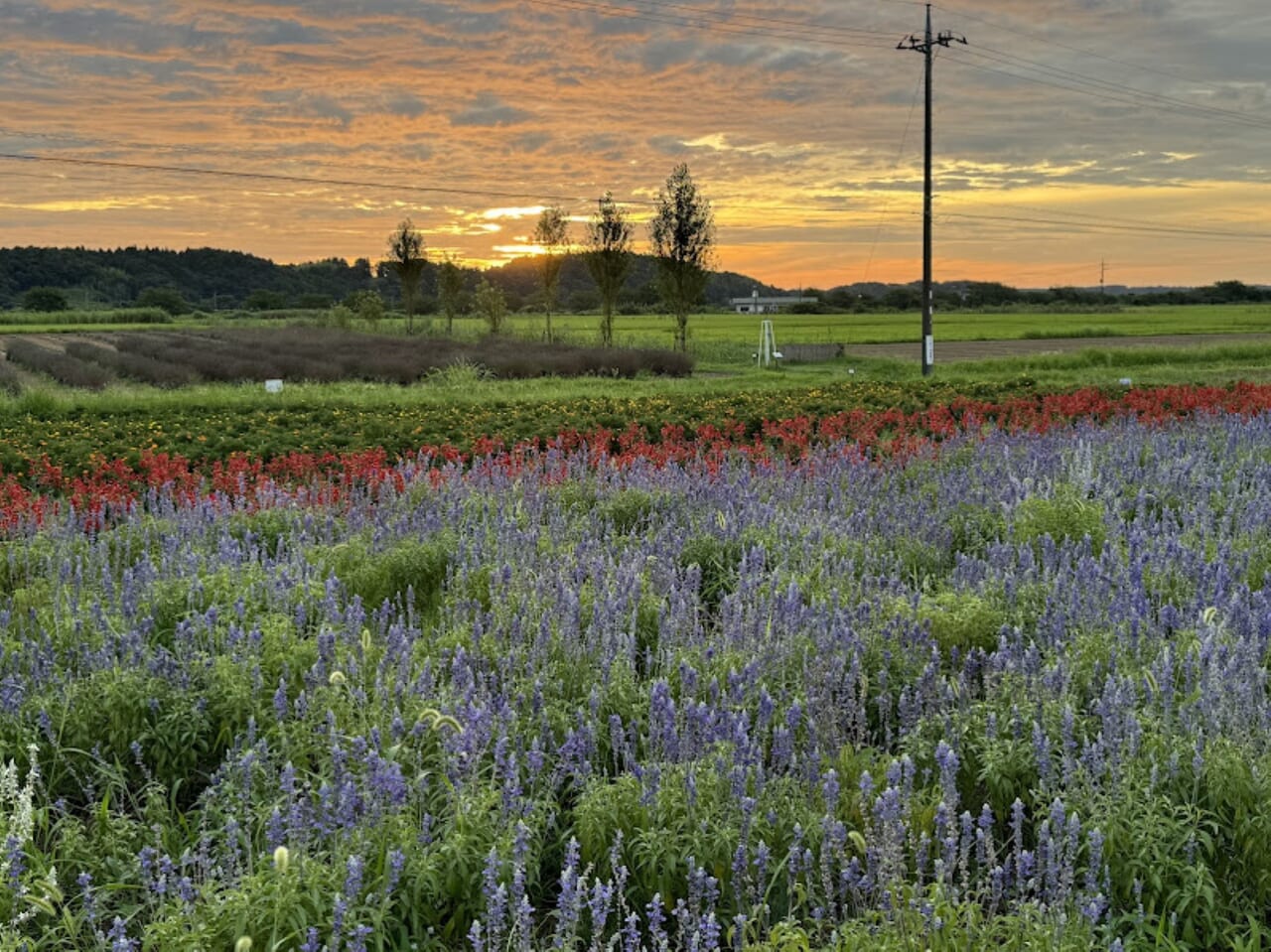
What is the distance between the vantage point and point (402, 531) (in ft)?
26.9

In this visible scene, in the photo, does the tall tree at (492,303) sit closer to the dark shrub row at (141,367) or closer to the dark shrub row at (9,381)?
the dark shrub row at (141,367)

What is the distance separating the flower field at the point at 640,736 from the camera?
3.46m

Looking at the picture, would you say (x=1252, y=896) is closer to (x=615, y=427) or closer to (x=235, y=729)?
(x=235, y=729)

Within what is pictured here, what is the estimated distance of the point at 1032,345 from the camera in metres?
52.3

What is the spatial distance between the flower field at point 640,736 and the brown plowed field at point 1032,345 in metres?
38.8

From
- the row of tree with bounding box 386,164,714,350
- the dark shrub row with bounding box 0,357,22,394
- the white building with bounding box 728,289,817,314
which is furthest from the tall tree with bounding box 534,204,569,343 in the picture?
the white building with bounding box 728,289,817,314

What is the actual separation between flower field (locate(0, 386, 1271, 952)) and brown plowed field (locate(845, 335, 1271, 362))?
3881cm

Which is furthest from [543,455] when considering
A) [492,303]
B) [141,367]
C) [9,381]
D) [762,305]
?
[762,305]

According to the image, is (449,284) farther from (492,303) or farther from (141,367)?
(141,367)

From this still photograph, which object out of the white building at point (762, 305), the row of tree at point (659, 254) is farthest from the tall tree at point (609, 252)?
the white building at point (762, 305)

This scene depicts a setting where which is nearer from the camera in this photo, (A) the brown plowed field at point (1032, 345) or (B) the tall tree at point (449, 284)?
(A) the brown plowed field at point (1032, 345)

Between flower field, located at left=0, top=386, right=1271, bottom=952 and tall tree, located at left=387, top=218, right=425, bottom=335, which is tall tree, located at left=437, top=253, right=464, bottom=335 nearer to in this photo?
tall tree, located at left=387, top=218, right=425, bottom=335

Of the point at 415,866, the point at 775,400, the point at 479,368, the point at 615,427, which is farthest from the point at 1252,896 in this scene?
the point at 479,368

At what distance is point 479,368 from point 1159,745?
2894 cm
